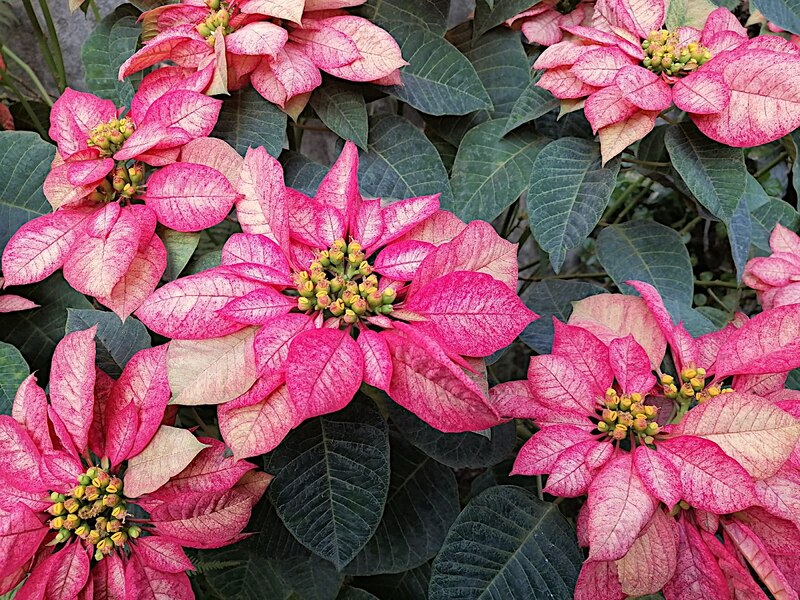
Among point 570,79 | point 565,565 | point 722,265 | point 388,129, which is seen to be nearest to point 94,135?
point 388,129

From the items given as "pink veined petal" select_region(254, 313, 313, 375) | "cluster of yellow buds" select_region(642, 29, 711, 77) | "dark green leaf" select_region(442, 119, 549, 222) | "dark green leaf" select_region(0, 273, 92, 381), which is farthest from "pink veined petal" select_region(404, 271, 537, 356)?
"dark green leaf" select_region(0, 273, 92, 381)

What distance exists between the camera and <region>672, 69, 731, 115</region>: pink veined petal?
58 centimetres

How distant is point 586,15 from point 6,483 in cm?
73

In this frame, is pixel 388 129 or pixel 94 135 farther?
pixel 388 129

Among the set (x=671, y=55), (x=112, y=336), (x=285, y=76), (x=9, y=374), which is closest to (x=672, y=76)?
(x=671, y=55)

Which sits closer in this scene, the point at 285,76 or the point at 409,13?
the point at 285,76

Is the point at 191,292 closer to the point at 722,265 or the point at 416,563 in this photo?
the point at 416,563

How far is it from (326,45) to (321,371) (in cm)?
33

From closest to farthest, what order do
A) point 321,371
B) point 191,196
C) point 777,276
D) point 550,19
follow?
point 321,371 < point 191,196 < point 777,276 < point 550,19

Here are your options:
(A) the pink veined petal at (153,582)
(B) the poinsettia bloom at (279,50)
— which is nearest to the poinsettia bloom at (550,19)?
(B) the poinsettia bloom at (279,50)

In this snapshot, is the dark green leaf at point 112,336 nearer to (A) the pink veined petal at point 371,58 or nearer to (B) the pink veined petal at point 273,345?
(B) the pink veined petal at point 273,345

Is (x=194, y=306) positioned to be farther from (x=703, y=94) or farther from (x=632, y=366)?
(x=703, y=94)

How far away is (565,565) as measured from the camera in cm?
59

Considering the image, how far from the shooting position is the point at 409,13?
729 millimetres
